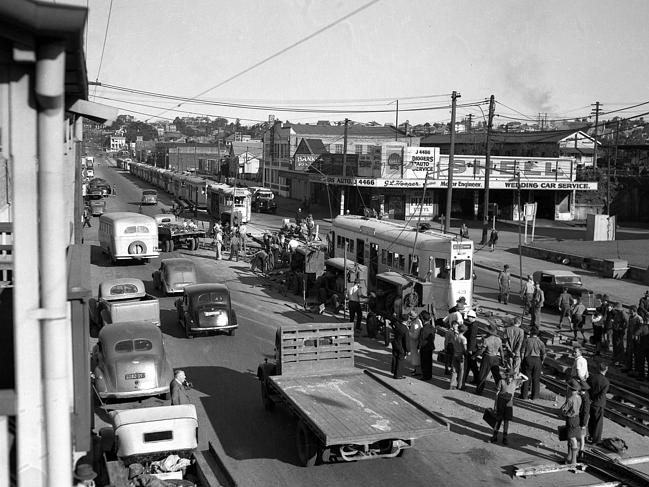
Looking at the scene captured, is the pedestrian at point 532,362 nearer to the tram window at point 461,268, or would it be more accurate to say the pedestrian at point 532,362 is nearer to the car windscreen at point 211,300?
the tram window at point 461,268

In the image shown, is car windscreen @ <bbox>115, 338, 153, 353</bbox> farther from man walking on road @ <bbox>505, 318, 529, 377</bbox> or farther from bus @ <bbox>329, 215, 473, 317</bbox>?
bus @ <bbox>329, 215, 473, 317</bbox>

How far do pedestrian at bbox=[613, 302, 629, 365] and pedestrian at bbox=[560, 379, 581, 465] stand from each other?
7.13 metres

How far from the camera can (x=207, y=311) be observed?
22.1 meters

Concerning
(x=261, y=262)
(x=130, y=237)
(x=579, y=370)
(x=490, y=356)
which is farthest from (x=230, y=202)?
(x=579, y=370)

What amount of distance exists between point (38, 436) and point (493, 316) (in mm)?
21884

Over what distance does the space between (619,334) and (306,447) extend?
35.3 ft

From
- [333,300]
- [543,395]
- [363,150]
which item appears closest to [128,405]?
[543,395]

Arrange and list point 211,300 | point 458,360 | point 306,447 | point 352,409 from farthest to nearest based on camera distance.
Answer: point 211,300, point 458,360, point 352,409, point 306,447

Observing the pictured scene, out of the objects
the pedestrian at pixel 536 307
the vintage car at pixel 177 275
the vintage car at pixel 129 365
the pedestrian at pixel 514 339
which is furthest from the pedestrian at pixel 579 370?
the vintage car at pixel 177 275

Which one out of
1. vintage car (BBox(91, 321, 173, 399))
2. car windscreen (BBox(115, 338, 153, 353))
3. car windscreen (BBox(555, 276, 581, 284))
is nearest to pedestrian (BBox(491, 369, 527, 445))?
vintage car (BBox(91, 321, 173, 399))

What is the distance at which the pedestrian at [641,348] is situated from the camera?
1762cm

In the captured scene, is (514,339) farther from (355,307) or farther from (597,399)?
(355,307)

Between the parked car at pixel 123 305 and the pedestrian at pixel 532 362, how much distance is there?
10707 millimetres

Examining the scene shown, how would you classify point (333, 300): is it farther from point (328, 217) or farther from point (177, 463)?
point (328, 217)
